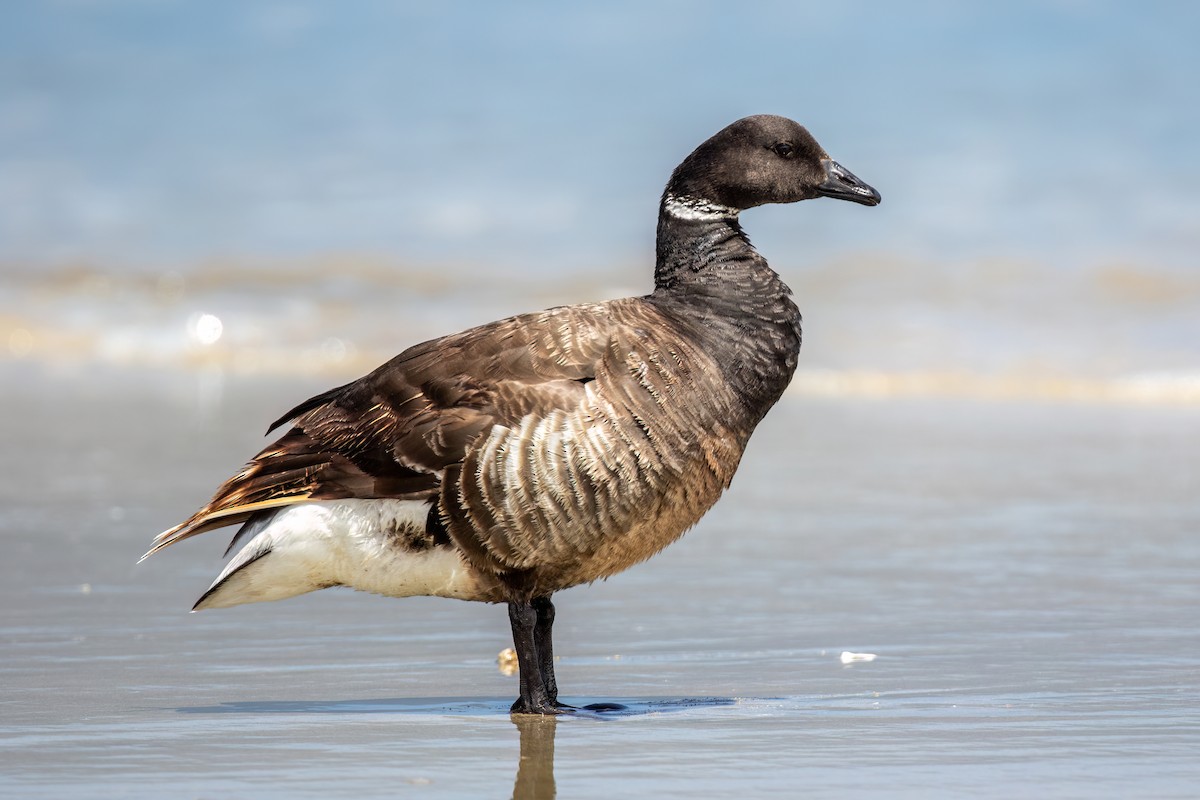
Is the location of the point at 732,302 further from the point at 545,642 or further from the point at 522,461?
the point at 545,642

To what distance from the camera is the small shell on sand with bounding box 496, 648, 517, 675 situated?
7441 mm

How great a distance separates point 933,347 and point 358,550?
19.8 meters

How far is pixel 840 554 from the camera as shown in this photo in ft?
32.9

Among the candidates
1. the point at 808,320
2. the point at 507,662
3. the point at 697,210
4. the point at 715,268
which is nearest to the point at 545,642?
the point at 507,662

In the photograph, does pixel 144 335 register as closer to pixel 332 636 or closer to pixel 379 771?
pixel 332 636

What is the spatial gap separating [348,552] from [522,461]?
86 cm

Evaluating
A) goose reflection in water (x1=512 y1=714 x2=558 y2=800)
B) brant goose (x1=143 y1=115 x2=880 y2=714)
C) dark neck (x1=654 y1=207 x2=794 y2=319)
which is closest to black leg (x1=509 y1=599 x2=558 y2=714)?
brant goose (x1=143 y1=115 x2=880 y2=714)

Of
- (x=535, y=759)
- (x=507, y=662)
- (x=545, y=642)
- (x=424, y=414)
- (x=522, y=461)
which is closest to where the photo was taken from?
(x=535, y=759)

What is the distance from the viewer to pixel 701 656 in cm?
755

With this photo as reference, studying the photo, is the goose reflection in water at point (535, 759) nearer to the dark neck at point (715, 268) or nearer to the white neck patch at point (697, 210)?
the dark neck at point (715, 268)

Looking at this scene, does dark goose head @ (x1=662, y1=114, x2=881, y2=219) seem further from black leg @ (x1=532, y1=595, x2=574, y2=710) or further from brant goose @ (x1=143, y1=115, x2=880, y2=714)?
black leg @ (x1=532, y1=595, x2=574, y2=710)

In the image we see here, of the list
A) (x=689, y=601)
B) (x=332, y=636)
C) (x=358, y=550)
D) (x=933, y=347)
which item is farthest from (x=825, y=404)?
(x=358, y=550)

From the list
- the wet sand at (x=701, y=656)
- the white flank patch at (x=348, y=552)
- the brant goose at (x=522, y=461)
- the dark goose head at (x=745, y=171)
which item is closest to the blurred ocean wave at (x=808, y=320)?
A: the wet sand at (x=701, y=656)

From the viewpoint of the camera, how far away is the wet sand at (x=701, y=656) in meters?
5.37
